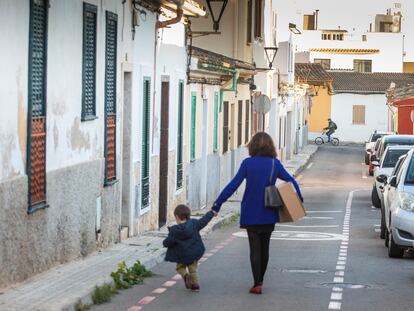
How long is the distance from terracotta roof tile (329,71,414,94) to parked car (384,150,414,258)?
230 feet

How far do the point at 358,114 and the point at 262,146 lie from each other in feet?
255

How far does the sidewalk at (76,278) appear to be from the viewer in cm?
1120

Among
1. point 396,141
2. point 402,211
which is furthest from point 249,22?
point 402,211

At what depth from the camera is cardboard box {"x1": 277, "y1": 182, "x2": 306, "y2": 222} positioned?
12688 millimetres

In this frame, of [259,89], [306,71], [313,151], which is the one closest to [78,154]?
[259,89]

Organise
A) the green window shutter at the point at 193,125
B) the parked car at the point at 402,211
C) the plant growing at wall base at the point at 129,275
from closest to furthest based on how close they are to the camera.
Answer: the plant growing at wall base at the point at 129,275, the parked car at the point at 402,211, the green window shutter at the point at 193,125

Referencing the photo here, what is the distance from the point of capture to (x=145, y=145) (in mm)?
21203

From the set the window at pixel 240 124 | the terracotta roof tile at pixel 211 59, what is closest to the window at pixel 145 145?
the terracotta roof tile at pixel 211 59

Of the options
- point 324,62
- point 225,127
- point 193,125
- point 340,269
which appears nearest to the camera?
point 340,269

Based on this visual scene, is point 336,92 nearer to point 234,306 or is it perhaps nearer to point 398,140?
point 398,140

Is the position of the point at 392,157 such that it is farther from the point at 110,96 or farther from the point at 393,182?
the point at 110,96

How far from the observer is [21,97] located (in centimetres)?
1254

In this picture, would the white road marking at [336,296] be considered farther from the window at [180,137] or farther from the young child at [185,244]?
the window at [180,137]

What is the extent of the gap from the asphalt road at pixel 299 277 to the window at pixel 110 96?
1984mm
